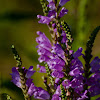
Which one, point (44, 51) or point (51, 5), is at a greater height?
point (51, 5)

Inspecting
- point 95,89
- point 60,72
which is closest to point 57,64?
point 60,72

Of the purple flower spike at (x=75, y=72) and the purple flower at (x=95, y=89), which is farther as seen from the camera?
the purple flower at (x=95, y=89)

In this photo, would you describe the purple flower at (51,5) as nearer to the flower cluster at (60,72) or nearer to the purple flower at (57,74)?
the flower cluster at (60,72)

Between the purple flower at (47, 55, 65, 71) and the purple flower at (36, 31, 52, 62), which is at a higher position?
the purple flower at (36, 31, 52, 62)

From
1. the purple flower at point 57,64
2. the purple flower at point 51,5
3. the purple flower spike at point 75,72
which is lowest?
the purple flower spike at point 75,72

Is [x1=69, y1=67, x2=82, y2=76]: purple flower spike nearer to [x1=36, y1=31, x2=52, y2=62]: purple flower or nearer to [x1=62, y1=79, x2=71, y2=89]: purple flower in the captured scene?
[x1=62, y1=79, x2=71, y2=89]: purple flower

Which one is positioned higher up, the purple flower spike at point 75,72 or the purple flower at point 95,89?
the purple flower spike at point 75,72

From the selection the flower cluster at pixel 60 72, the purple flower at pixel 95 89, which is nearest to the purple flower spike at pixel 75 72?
the flower cluster at pixel 60 72

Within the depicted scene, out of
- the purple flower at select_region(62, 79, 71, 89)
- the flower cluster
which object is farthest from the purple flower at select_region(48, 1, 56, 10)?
the purple flower at select_region(62, 79, 71, 89)

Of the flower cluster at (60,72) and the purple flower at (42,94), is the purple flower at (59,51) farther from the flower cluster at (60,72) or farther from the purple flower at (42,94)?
the purple flower at (42,94)

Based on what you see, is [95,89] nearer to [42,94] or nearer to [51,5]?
[42,94]

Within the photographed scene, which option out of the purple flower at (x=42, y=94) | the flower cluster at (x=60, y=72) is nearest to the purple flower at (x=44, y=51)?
the flower cluster at (x=60, y=72)
